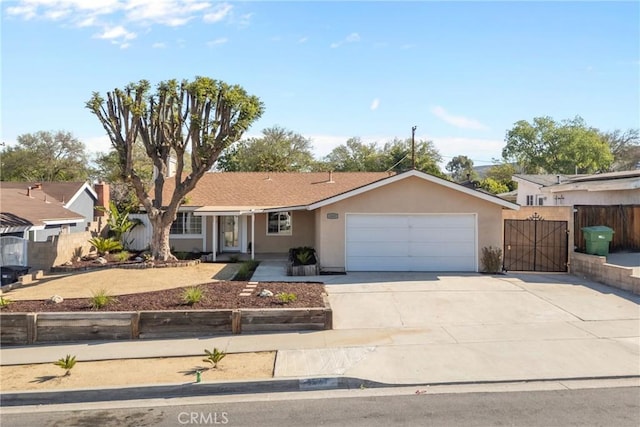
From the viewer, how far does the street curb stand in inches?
248

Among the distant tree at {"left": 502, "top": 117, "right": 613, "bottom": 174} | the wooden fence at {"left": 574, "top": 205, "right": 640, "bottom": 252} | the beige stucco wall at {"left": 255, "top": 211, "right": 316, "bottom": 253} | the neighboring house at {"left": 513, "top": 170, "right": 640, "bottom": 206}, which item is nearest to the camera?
the wooden fence at {"left": 574, "top": 205, "right": 640, "bottom": 252}

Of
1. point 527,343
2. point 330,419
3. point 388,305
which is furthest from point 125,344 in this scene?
point 527,343

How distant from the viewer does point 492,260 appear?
14797 millimetres

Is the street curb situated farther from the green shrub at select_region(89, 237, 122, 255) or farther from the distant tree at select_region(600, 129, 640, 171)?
the distant tree at select_region(600, 129, 640, 171)

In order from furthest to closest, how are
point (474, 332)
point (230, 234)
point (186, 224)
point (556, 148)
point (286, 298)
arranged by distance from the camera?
point (556, 148) < point (230, 234) < point (186, 224) < point (286, 298) < point (474, 332)

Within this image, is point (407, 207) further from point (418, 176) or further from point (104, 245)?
point (104, 245)

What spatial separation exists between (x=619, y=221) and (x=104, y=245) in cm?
2020

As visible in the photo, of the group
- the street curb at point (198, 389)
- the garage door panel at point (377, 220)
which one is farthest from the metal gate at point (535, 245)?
the street curb at point (198, 389)

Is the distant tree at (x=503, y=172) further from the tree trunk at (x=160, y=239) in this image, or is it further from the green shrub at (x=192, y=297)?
the green shrub at (x=192, y=297)

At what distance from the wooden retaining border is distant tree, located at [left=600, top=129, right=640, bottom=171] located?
57461 mm

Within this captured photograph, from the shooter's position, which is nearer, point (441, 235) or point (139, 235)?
point (441, 235)

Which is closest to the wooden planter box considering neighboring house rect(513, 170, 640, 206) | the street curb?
the street curb

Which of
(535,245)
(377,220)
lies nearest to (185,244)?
(377,220)

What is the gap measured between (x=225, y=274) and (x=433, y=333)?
8.26 m
